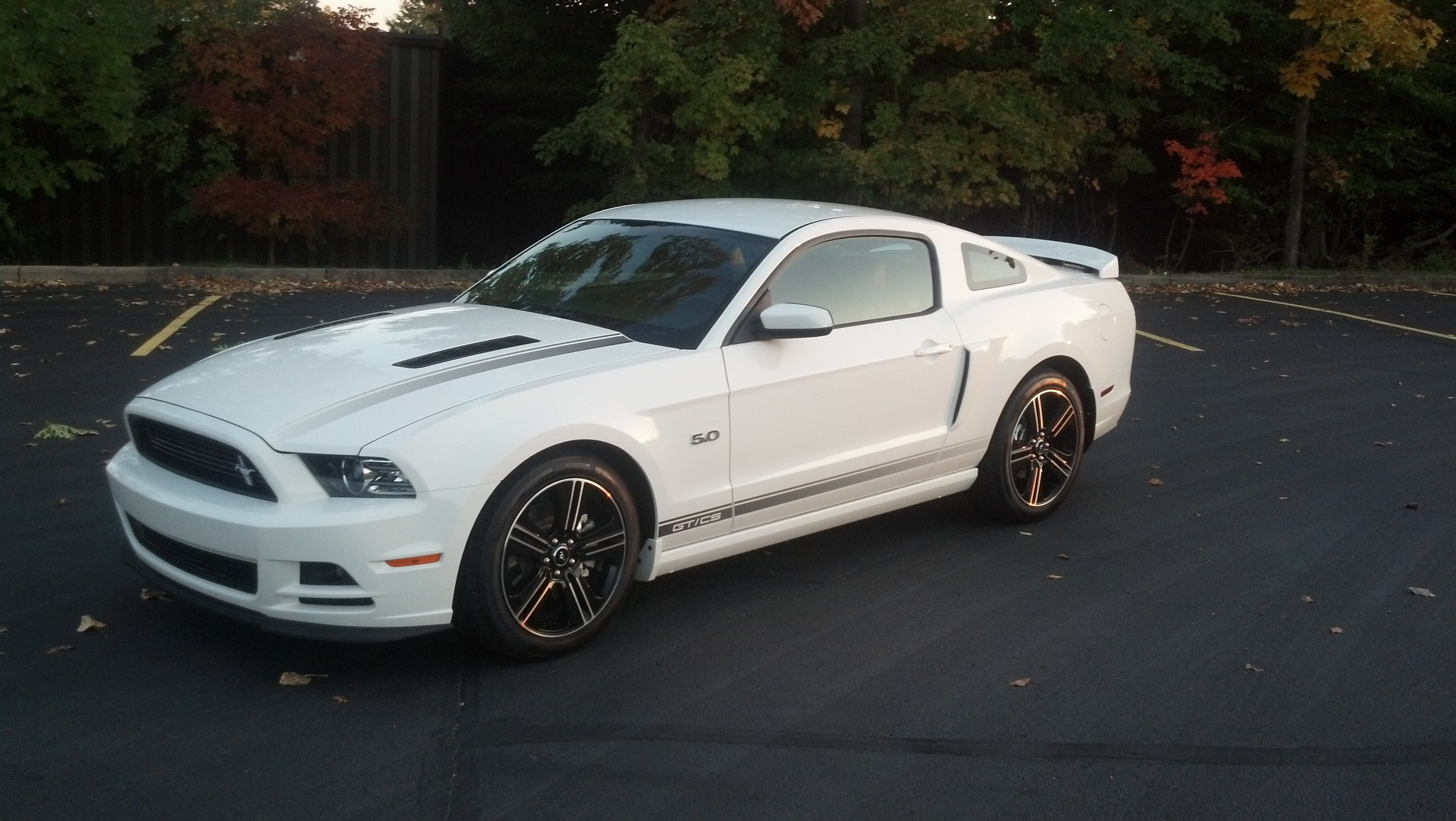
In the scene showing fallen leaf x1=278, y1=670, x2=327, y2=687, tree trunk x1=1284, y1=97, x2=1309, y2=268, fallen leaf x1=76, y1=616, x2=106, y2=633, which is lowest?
fallen leaf x1=278, y1=670, x2=327, y2=687

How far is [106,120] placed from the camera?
16609 millimetres

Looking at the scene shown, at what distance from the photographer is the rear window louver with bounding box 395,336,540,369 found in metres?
5.07

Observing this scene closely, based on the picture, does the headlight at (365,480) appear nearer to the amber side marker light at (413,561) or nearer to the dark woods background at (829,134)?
the amber side marker light at (413,561)

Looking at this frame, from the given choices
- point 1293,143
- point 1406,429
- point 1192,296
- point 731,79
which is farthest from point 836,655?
point 1293,143

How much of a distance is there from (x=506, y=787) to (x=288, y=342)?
2.35m

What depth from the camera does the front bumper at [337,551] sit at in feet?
14.6

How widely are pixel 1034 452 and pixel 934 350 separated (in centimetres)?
97

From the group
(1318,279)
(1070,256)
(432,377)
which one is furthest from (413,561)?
(1318,279)

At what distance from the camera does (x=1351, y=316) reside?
53.2 feet

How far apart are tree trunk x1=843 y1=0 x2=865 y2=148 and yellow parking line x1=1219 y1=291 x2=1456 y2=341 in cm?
514

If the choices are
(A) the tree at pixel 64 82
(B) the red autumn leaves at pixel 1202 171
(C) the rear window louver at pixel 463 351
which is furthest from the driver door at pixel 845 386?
(B) the red autumn leaves at pixel 1202 171

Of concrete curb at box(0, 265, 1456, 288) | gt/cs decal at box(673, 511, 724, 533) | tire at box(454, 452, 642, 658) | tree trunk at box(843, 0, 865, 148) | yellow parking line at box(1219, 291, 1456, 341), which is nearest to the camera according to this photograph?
tire at box(454, 452, 642, 658)

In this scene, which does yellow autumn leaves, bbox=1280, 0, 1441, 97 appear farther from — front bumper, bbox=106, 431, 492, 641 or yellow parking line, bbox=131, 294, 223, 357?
front bumper, bbox=106, 431, 492, 641

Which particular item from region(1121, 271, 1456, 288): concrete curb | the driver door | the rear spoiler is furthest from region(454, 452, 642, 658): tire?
region(1121, 271, 1456, 288): concrete curb
